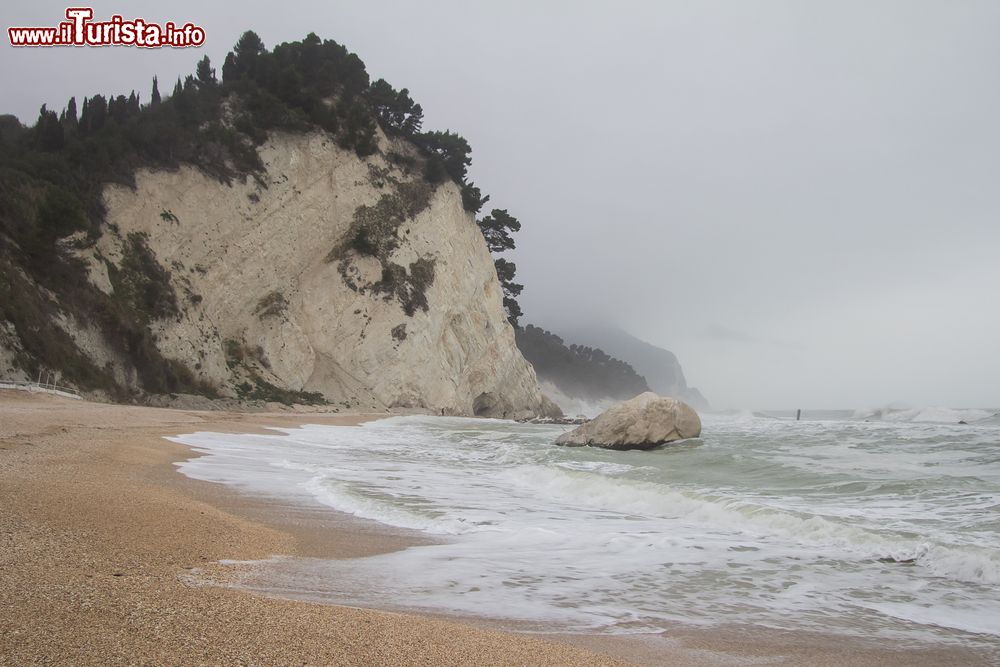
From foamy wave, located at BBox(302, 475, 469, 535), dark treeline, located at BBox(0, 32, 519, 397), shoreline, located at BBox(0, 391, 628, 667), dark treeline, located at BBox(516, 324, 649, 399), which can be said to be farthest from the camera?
dark treeline, located at BBox(516, 324, 649, 399)

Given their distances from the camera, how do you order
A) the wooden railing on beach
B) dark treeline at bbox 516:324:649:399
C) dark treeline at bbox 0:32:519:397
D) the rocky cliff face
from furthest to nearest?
dark treeline at bbox 516:324:649:399 → the rocky cliff face → dark treeline at bbox 0:32:519:397 → the wooden railing on beach

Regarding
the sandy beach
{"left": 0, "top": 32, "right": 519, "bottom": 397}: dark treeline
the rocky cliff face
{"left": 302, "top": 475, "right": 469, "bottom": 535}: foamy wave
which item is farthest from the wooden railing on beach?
the sandy beach

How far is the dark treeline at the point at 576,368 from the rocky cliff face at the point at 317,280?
1860 inches

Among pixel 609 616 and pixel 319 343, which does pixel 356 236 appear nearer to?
pixel 319 343

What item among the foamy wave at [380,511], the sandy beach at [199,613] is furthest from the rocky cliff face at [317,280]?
the sandy beach at [199,613]

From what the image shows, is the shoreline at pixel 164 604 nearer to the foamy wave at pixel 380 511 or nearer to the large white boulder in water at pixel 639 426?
the foamy wave at pixel 380 511

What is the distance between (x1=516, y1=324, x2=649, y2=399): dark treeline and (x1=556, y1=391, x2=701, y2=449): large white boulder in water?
71.8m

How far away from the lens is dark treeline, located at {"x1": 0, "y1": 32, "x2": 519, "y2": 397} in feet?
69.6

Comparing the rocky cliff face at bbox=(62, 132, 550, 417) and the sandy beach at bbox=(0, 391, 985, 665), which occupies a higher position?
the rocky cliff face at bbox=(62, 132, 550, 417)

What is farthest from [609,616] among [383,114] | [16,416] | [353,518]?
[383,114]

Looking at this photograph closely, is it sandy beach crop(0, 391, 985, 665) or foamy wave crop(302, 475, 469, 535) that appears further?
foamy wave crop(302, 475, 469, 535)

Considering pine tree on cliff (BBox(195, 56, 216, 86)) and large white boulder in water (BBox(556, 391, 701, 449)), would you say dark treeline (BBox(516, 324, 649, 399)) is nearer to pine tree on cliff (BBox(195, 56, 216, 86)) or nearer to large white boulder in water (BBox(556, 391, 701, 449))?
pine tree on cliff (BBox(195, 56, 216, 86))

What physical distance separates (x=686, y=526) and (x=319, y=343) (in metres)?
29.8

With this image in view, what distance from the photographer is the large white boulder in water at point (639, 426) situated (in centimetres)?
1546
